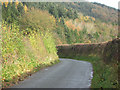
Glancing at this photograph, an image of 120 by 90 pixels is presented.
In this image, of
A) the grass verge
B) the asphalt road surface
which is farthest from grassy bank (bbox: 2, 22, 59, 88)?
the grass verge

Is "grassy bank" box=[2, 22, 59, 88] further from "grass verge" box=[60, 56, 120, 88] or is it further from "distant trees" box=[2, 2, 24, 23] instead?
"distant trees" box=[2, 2, 24, 23]

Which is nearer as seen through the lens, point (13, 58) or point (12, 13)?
point (13, 58)

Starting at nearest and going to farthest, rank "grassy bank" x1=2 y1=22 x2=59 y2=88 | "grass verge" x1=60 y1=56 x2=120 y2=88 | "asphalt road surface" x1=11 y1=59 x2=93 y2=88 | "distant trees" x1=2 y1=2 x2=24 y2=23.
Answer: "grass verge" x1=60 y1=56 x2=120 y2=88 → "asphalt road surface" x1=11 y1=59 x2=93 y2=88 → "grassy bank" x1=2 y1=22 x2=59 y2=88 → "distant trees" x1=2 y1=2 x2=24 y2=23

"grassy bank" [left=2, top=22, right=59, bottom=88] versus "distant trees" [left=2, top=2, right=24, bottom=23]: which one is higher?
"distant trees" [left=2, top=2, right=24, bottom=23]

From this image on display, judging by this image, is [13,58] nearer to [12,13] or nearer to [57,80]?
[57,80]

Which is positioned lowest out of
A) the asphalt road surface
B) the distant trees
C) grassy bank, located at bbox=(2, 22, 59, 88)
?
the asphalt road surface

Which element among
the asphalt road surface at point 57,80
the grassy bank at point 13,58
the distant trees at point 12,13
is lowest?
the asphalt road surface at point 57,80

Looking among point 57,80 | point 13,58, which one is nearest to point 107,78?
point 57,80

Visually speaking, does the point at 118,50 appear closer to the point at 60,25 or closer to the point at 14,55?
the point at 14,55

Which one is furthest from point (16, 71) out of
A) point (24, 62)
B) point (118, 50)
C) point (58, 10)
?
point (58, 10)

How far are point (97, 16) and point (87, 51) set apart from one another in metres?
123

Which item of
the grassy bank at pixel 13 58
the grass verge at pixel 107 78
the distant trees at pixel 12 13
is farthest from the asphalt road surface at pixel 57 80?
the distant trees at pixel 12 13

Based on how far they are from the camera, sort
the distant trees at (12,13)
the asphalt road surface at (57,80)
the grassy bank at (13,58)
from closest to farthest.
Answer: the asphalt road surface at (57,80), the grassy bank at (13,58), the distant trees at (12,13)

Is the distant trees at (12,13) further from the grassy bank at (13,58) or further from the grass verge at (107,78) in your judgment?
the grass verge at (107,78)
